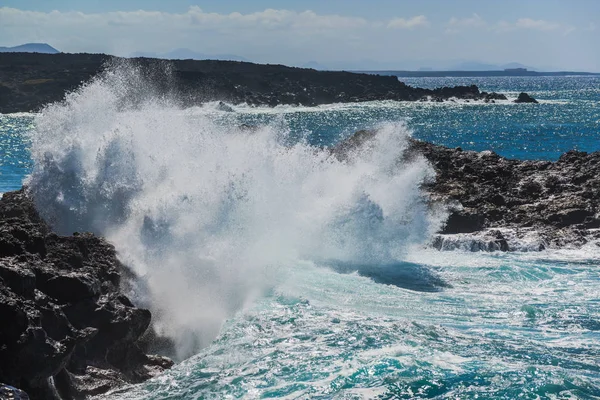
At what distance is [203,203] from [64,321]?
7.04 m

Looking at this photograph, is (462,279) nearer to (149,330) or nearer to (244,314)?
(244,314)

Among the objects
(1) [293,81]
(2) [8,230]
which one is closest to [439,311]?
(2) [8,230]

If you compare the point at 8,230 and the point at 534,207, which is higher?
the point at 8,230

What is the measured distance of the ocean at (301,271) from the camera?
10773mm

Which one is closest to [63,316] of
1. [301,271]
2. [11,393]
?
[11,393]

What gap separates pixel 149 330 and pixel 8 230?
2.85 meters

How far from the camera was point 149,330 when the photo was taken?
12.7m

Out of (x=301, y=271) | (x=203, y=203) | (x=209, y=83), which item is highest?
(x=209, y=83)

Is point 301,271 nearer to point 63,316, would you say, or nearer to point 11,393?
point 63,316

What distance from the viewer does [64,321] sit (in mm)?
10250

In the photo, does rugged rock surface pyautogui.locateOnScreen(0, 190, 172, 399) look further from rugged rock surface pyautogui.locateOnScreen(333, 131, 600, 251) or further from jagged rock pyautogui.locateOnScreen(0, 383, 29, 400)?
rugged rock surface pyautogui.locateOnScreen(333, 131, 600, 251)

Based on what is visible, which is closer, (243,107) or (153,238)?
(153,238)

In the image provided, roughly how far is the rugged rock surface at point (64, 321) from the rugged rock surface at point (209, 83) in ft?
251

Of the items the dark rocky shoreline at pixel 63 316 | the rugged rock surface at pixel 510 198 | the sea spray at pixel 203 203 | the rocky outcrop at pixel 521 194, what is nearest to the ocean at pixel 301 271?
the sea spray at pixel 203 203
